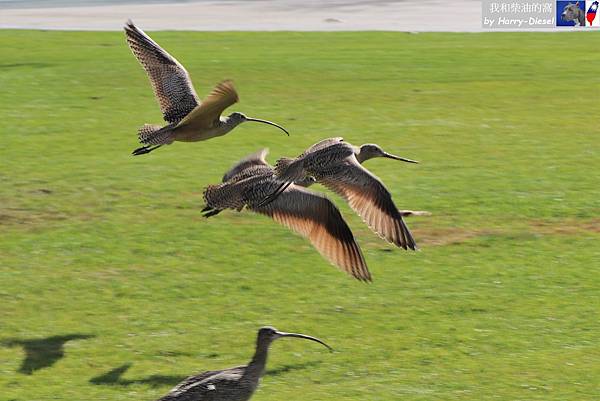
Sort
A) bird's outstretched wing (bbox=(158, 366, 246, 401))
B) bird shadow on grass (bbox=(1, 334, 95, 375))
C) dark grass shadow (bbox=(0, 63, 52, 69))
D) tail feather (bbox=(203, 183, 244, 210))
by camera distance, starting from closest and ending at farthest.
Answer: bird's outstretched wing (bbox=(158, 366, 246, 401)) → bird shadow on grass (bbox=(1, 334, 95, 375)) → tail feather (bbox=(203, 183, 244, 210)) → dark grass shadow (bbox=(0, 63, 52, 69))

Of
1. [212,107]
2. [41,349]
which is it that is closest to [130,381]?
[41,349]

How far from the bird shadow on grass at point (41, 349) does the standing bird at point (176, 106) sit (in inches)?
108

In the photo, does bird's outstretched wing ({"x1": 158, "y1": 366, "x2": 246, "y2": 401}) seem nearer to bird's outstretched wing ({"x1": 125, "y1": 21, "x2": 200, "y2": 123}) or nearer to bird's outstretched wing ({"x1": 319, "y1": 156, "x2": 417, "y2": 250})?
bird's outstretched wing ({"x1": 319, "y1": 156, "x2": 417, "y2": 250})

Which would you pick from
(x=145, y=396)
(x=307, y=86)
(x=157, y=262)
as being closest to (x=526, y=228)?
(x=157, y=262)

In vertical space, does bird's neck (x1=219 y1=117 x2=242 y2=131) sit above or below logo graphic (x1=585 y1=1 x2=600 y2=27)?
above

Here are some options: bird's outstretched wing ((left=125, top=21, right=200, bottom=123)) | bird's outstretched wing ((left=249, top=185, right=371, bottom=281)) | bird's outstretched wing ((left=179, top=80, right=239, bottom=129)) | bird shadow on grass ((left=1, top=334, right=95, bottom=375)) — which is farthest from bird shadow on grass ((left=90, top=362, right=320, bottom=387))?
bird's outstretched wing ((left=125, top=21, right=200, bottom=123))

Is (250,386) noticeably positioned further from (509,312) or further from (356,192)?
(509,312)

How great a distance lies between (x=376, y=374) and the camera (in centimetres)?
1197

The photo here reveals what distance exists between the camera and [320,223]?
1266 centimetres

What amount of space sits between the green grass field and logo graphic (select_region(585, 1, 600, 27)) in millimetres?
11743

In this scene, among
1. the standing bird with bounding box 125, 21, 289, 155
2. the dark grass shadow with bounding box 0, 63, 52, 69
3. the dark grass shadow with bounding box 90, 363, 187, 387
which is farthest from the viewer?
the dark grass shadow with bounding box 0, 63, 52, 69

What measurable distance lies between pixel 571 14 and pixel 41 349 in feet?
101

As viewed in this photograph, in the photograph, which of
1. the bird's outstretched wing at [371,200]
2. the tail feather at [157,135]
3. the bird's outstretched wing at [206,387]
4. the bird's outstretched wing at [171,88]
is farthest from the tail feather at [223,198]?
the bird's outstretched wing at [171,88]

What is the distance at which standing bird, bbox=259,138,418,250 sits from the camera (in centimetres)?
1253
